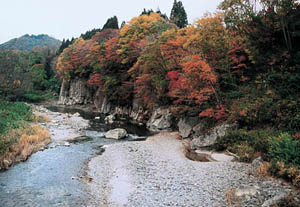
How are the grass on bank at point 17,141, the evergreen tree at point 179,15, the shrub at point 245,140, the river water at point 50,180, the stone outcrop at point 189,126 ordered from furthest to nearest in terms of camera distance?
the evergreen tree at point 179,15 → the stone outcrop at point 189,126 → the grass on bank at point 17,141 → the shrub at point 245,140 → the river water at point 50,180

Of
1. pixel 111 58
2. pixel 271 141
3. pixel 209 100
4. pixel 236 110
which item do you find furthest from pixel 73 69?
pixel 271 141

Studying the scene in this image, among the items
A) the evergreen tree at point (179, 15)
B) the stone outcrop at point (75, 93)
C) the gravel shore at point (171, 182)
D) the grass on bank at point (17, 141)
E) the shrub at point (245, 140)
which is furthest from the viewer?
the stone outcrop at point (75, 93)

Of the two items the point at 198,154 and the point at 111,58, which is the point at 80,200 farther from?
the point at 111,58

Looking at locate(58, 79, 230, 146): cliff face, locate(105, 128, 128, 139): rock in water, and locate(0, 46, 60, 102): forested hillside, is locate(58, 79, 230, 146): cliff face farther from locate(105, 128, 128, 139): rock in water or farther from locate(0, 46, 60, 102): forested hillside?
locate(0, 46, 60, 102): forested hillside

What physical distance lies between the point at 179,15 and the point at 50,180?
5263 centimetres

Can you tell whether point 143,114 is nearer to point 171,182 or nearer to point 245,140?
point 245,140

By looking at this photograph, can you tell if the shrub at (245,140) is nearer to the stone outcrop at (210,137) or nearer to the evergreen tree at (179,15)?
the stone outcrop at (210,137)

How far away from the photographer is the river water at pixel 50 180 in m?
9.93

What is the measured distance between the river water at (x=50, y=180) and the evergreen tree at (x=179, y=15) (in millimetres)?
45540

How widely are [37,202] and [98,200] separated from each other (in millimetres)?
2616

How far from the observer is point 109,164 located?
15.1 m

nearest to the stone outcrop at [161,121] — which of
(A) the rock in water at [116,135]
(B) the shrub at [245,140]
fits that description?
(A) the rock in water at [116,135]

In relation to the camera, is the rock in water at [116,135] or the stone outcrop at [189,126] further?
the rock in water at [116,135]

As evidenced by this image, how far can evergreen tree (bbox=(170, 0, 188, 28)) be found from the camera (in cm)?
5556
